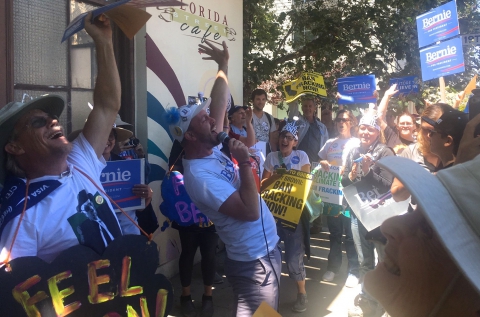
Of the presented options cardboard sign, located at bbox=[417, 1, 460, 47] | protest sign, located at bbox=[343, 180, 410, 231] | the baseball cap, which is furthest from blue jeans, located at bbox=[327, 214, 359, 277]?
cardboard sign, located at bbox=[417, 1, 460, 47]

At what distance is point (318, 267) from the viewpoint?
5.87 m

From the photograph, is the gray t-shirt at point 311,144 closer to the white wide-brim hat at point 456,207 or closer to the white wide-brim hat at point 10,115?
the white wide-brim hat at point 10,115

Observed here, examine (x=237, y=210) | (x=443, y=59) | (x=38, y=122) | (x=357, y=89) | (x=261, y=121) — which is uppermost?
(x=443, y=59)

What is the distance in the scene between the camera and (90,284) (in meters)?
1.73

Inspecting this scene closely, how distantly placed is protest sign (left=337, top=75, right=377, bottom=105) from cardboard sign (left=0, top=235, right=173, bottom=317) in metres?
6.23

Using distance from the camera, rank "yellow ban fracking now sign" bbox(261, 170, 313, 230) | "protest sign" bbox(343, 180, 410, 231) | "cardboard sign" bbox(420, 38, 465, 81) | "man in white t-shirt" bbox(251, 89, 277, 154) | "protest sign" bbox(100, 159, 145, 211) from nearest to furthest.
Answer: "protest sign" bbox(100, 159, 145, 211) < "protest sign" bbox(343, 180, 410, 231) < "yellow ban fracking now sign" bbox(261, 170, 313, 230) < "cardboard sign" bbox(420, 38, 465, 81) < "man in white t-shirt" bbox(251, 89, 277, 154)

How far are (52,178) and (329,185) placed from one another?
12.3 feet

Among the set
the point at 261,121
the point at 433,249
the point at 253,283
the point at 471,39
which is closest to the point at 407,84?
the point at 471,39

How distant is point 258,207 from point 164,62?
9.67 ft

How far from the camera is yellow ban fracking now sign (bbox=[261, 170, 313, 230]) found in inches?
168

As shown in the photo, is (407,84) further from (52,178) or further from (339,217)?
(52,178)

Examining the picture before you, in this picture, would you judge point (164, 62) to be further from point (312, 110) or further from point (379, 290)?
point (379, 290)

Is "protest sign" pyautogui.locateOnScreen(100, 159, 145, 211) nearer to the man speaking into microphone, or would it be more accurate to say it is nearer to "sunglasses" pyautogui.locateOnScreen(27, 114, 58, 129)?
the man speaking into microphone

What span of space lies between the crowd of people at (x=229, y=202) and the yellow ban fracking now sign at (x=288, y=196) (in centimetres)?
9
